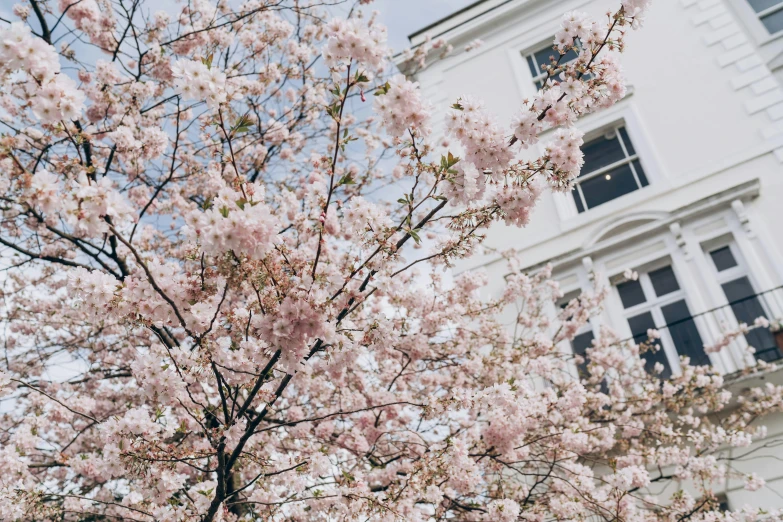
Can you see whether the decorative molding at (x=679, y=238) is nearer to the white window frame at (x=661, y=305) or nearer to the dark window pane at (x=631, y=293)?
the white window frame at (x=661, y=305)

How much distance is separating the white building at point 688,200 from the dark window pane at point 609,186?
0.03m

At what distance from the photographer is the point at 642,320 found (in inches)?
320

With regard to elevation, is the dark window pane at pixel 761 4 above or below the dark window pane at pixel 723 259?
above

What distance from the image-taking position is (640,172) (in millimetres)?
9055

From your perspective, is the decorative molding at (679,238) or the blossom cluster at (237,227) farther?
the decorative molding at (679,238)

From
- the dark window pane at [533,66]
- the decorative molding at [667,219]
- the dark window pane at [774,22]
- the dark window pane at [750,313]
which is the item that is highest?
the dark window pane at [533,66]

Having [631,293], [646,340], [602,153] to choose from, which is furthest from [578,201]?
[646,340]

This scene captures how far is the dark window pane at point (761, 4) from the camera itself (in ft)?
29.8

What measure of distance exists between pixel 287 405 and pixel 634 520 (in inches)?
169

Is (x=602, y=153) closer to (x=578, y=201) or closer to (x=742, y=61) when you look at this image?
(x=578, y=201)

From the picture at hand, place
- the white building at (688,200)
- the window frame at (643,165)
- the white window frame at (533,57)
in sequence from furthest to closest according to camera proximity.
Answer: the white window frame at (533,57), the window frame at (643,165), the white building at (688,200)

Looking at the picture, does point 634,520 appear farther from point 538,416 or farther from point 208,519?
point 208,519

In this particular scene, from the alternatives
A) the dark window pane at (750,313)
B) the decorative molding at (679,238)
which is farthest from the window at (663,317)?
the dark window pane at (750,313)

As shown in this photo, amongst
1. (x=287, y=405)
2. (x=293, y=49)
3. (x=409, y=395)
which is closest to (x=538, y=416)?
(x=409, y=395)
